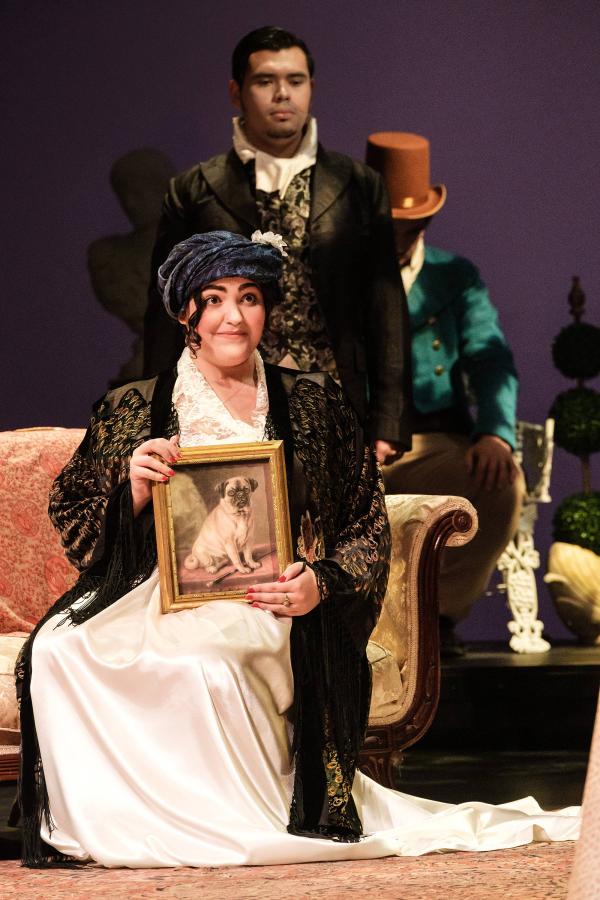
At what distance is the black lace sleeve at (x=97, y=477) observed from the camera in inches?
115

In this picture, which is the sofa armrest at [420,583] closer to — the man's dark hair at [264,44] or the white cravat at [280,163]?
the white cravat at [280,163]

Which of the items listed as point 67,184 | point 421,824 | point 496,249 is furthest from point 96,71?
point 421,824

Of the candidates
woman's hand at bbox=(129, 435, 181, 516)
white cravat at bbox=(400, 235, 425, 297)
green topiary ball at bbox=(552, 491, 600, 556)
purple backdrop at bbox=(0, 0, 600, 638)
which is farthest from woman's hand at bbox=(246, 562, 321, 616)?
purple backdrop at bbox=(0, 0, 600, 638)

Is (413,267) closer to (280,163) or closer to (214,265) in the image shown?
(280,163)

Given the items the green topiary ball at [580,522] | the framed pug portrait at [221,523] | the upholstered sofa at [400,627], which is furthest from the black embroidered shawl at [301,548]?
the green topiary ball at [580,522]

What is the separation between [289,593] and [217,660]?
19cm

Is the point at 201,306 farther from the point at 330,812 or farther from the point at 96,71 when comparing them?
the point at 96,71

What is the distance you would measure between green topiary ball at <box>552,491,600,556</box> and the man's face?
83.4 inches

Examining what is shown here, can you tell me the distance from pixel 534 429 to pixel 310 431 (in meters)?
2.42

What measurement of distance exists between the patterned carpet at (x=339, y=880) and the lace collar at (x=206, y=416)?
2.87 feet

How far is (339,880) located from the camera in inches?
93.2

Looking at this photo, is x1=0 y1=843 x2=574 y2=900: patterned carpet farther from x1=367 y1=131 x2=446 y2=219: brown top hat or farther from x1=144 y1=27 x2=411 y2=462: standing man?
x1=367 y1=131 x2=446 y2=219: brown top hat

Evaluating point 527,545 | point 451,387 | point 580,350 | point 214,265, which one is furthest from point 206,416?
point 580,350

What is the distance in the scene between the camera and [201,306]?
2900mm
